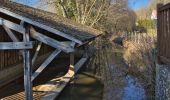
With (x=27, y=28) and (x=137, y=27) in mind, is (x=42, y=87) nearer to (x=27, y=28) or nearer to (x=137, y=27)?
(x=27, y=28)

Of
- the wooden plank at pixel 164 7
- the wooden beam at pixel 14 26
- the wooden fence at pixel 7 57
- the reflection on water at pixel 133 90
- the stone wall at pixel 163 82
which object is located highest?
the wooden plank at pixel 164 7

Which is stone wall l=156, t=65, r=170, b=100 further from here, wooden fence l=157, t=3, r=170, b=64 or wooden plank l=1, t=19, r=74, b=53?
wooden plank l=1, t=19, r=74, b=53

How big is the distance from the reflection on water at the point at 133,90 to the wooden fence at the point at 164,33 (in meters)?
4.10

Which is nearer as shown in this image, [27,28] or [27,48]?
[27,48]

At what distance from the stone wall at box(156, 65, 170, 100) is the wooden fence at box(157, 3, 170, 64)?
17 centimetres

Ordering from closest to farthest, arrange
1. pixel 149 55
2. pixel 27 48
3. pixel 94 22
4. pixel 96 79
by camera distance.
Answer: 1. pixel 27 48
2. pixel 149 55
3. pixel 96 79
4. pixel 94 22

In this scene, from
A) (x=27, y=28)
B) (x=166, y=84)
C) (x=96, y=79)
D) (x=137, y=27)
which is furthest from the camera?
(x=137, y=27)

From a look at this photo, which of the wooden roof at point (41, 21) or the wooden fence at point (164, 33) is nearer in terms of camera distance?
the wooden fence at point (164, 33)

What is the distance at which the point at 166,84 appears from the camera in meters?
7.32

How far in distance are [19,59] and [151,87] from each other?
5975mm

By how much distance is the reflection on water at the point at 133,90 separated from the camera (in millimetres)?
12289

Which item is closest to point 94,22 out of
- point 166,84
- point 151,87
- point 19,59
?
point 19,59

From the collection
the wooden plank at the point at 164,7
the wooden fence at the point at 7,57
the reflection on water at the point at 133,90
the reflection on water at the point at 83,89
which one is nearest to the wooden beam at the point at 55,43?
the reflection on water at the point at 83,89

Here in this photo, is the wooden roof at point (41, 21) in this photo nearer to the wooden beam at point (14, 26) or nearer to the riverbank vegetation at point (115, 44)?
the wooden beam at point (14, 26)
